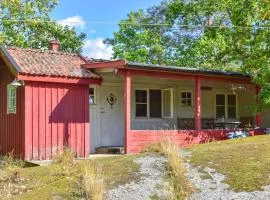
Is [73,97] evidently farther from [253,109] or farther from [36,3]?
[36,3]

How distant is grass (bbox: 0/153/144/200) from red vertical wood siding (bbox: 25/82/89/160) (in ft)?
10.5

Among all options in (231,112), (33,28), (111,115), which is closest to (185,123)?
(231,112)

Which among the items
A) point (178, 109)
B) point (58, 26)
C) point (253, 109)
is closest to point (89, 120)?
point (178, 109)

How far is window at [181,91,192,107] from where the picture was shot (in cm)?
1944

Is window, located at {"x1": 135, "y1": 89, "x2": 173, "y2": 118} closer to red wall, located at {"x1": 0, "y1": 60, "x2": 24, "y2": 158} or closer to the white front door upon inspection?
the white front door

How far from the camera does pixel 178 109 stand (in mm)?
19203

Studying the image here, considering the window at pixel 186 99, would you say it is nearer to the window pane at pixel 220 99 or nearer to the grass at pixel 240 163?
the window pane at pixel 220 99

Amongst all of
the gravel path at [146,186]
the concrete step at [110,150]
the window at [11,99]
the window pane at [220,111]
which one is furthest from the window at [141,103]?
the gravel path at [146,186]

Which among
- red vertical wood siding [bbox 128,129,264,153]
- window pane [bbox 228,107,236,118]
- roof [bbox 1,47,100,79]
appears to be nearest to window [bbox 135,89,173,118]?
red vertical wood siding [bbox 128,129,264,153]

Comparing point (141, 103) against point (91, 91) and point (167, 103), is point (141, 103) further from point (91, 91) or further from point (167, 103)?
point (91, 91)

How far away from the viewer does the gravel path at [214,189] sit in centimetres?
825

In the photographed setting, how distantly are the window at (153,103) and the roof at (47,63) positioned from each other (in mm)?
2891

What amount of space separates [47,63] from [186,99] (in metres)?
6.52

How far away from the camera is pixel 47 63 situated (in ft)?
50.3
